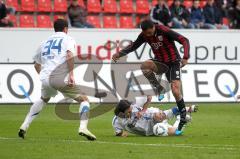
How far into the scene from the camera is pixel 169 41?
15.1 meters

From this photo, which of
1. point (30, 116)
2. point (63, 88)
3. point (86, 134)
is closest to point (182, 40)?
point (63, 88)

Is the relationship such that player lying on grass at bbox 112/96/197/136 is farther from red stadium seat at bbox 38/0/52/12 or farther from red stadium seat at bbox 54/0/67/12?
→ red stadium seat at bbox 54/0/67/12

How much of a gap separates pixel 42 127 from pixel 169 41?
11.1 ft

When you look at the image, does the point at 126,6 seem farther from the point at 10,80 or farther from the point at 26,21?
the point at 10,80

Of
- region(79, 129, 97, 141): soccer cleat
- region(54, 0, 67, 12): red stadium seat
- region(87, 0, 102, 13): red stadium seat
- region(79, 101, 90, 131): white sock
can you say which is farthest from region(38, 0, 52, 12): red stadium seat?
region(79, 129, 97, 141): soccer cleat

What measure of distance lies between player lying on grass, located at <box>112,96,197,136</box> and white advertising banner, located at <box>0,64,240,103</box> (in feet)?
27.1

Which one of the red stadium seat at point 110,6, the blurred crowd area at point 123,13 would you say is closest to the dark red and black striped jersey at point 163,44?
the blurred crowd area at point 123,13

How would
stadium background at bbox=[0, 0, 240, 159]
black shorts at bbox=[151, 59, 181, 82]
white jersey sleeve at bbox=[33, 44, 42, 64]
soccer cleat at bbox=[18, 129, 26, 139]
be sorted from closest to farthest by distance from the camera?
stadium background at bbox=[0, 0, 240, 159] → soccer cleat at bbox=[18, 129, 26, 139] → white jersey sleeve at bbox=[33, 44, 42, 64] → black shorts at bbox=[151, 59, 181, 82]

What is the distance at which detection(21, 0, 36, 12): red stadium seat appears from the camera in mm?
27500

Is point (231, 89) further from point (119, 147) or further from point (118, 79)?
point (119, 147)

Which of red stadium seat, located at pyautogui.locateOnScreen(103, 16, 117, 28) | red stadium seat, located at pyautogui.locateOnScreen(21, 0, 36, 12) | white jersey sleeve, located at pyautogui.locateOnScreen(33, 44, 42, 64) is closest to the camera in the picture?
white jersey sleeve, located at pyautogui.locateOnScreen(33, 44, 42, 64)

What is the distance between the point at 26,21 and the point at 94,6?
8.85 feet

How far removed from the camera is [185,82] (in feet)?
76.3

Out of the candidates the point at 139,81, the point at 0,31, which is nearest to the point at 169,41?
the point at 139,81
